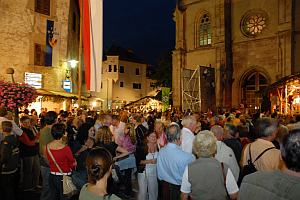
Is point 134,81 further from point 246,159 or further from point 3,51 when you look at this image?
point 246,159

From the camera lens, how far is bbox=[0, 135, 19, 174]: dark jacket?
6.91 meters

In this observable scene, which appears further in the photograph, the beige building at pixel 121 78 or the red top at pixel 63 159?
the beige building at pixel 121 78

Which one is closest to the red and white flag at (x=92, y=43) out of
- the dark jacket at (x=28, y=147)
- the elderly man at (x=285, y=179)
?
the dark jacket at (x=28, y=147)

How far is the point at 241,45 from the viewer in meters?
29.2

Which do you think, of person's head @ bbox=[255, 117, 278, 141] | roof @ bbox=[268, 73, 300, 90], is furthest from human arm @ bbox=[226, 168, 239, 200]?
roof @ bbox=[268, 73, 300, 90]

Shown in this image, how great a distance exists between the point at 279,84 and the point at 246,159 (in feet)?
59.2

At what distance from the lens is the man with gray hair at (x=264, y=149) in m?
4.61

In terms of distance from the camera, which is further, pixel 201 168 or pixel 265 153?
pixel 265 153

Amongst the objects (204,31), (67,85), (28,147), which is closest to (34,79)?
(67,85)

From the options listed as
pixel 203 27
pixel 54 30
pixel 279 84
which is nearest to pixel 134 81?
pixel 203 27

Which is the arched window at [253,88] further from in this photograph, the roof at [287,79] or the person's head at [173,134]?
the person's head at [173,134]

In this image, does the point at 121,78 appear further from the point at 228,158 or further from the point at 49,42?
the point at 228,158

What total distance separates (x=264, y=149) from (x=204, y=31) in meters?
28.2

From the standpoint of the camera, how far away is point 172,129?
5523 mm
